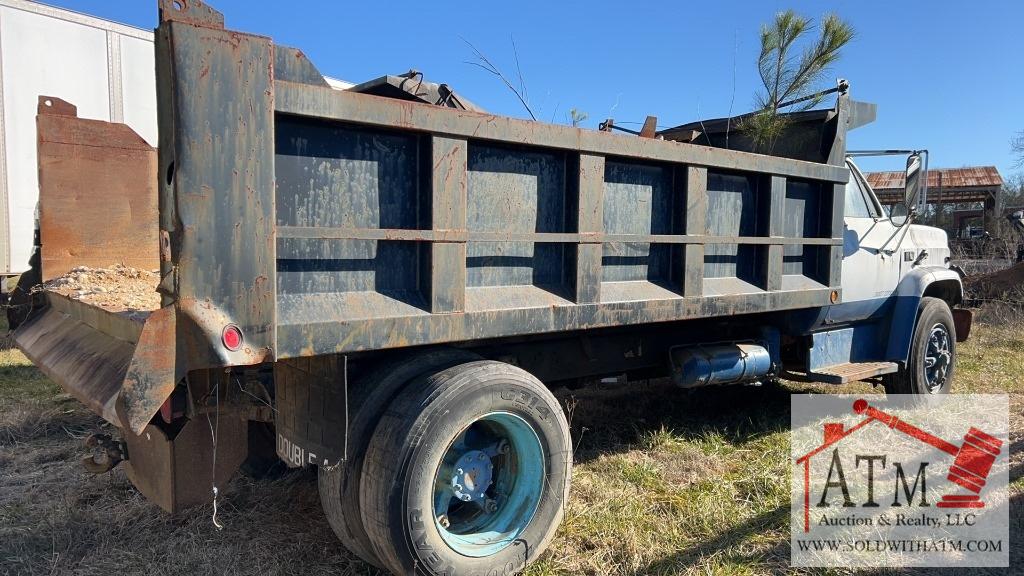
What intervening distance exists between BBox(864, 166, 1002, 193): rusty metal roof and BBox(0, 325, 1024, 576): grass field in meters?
17.1

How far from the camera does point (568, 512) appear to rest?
344 centimetres

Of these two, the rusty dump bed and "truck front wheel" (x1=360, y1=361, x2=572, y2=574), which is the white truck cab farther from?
"truck front wheel" (x1=360, y1=361, x2=572, y2=574)

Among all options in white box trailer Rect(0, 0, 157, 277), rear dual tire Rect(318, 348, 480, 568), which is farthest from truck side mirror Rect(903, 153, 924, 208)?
white box trailer Rect(0, 0, 157, 277)

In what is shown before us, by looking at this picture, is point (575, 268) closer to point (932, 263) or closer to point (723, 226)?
point (723, 226)

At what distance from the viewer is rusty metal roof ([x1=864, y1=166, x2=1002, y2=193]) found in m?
19.3

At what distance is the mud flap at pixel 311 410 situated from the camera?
253cm

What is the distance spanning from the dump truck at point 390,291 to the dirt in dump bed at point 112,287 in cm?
7

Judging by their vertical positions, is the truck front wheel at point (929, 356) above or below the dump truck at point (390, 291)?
below

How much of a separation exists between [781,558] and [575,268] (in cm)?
163

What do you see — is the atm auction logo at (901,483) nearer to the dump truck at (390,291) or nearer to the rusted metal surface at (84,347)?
the dump truck at (390,291)

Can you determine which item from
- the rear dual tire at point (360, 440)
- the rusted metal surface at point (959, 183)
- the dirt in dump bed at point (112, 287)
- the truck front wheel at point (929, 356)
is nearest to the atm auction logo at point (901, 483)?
the truck front wheel at point (929, 356)

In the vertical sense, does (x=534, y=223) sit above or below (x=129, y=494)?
above

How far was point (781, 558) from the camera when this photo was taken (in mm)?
3094

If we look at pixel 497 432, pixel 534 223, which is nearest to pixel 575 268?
pixel 534 223
